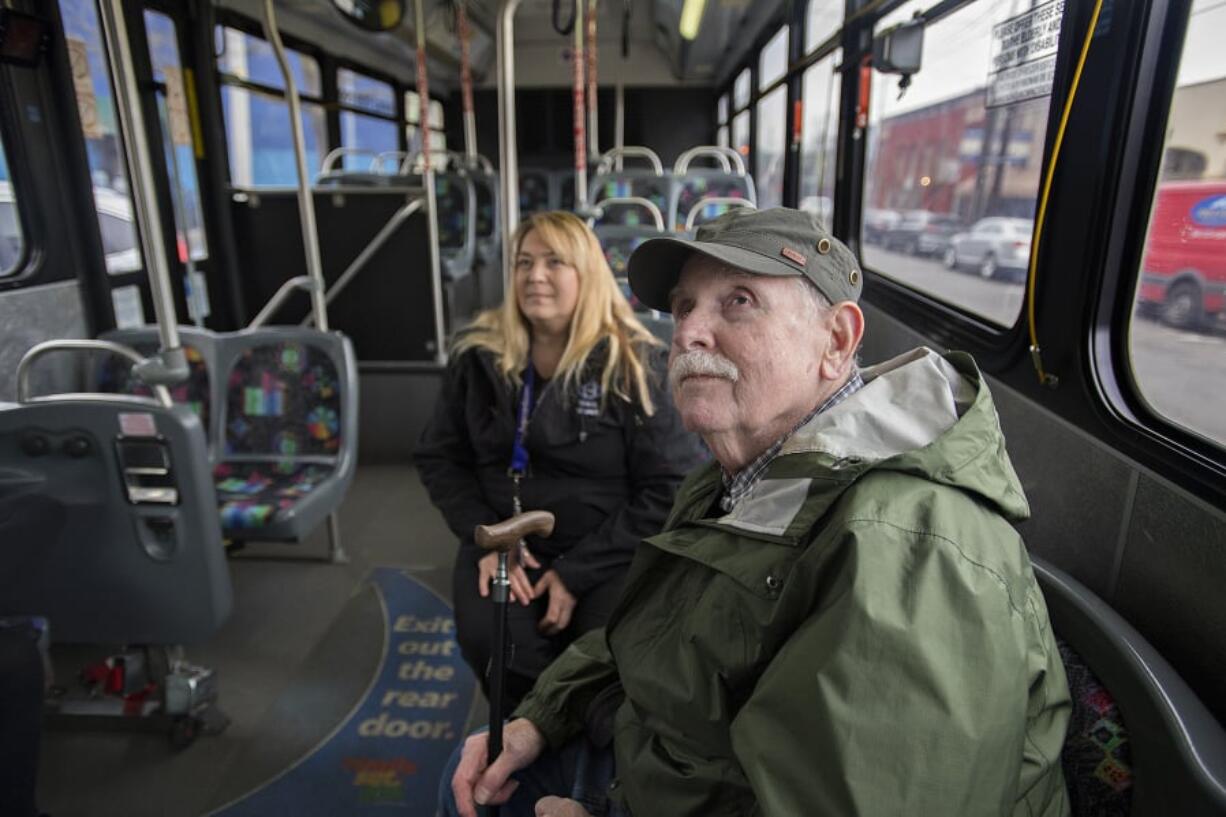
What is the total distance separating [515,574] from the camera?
183 centimetres

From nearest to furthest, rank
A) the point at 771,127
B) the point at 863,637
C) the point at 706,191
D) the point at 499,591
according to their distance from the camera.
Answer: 1. the point at 863,637
2. the point at 499,591
3. the point at 706,191
4. the point at 771,127

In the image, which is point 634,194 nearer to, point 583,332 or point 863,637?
point 583,332

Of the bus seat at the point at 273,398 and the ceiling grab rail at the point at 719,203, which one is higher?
the ceiling grab rail at the point at 719,203

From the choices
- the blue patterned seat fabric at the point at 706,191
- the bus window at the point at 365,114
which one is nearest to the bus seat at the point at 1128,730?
the blue patterned seat fabric at the point at 706,191

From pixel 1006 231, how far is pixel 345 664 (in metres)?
2.55

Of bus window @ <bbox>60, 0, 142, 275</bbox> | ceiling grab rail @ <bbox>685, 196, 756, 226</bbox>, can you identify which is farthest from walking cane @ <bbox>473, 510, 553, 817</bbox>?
ceiling grab rail @ <bbox>685, 196, 756, 226</bbox>

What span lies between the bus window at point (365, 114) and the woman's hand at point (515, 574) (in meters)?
6.17

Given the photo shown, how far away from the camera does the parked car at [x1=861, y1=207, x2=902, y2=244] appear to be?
12.3ft

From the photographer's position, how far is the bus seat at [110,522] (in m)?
1.83

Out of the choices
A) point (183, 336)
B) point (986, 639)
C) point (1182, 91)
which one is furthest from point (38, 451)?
point (1182, 91)

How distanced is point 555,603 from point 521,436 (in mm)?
439

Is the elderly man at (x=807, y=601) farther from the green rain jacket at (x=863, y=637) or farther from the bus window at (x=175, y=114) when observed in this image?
the bus window at (x=175, y=114)

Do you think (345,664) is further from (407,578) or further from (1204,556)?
(1204,556)

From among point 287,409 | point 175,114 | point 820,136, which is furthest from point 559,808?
point 820,136
